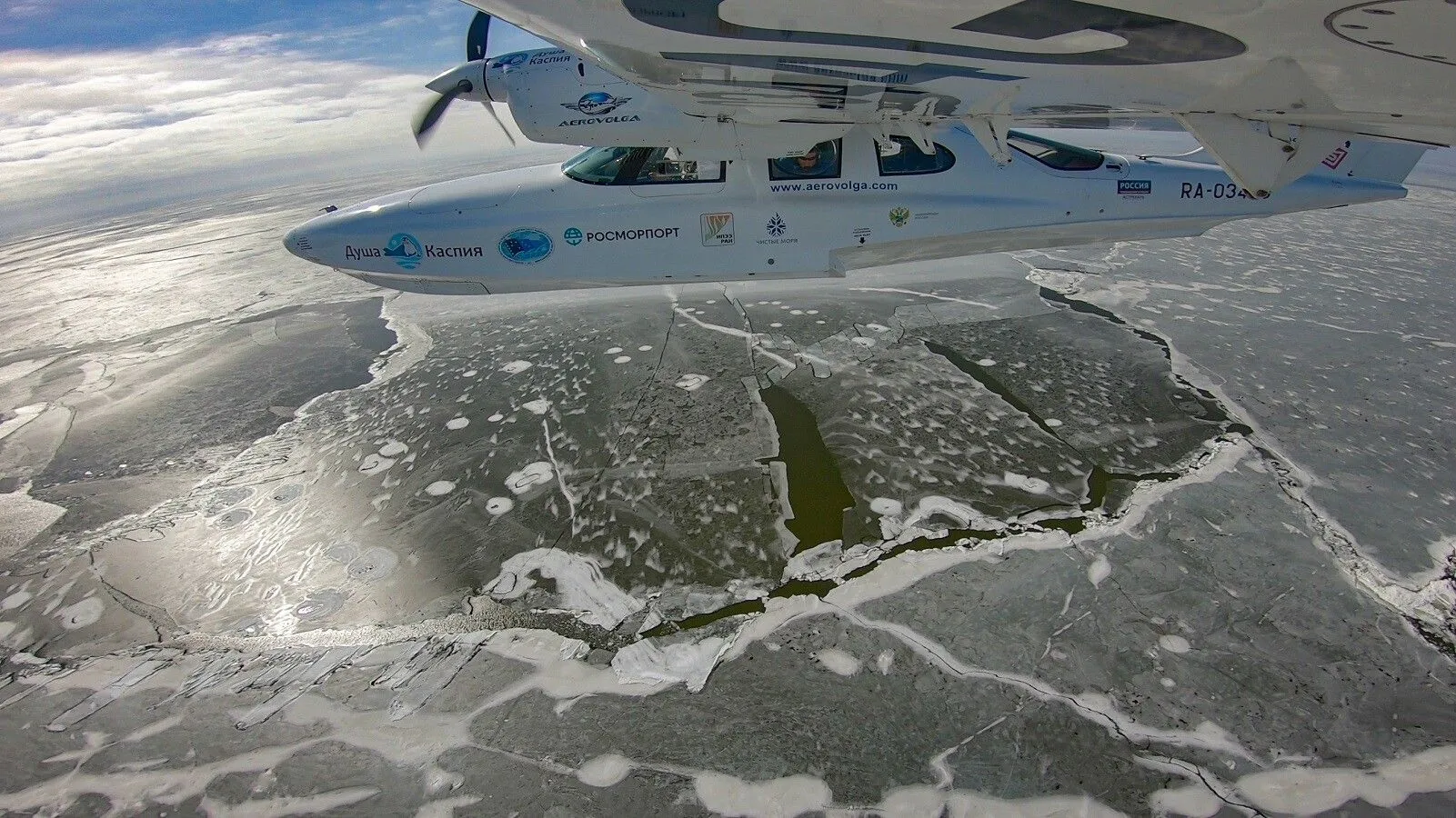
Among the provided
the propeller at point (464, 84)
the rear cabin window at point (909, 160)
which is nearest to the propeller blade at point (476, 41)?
the propeller at point (464, 84)

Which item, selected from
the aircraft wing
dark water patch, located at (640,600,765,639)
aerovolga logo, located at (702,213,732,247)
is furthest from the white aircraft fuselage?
dark water patch, located at (640,600,765,639)

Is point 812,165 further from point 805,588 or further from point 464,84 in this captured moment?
point 805,588

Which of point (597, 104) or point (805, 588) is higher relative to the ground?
point (597, 104)

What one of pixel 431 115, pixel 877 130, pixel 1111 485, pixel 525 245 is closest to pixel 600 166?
pixel 525 245

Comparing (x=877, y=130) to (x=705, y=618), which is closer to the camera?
(x=705, y=618)

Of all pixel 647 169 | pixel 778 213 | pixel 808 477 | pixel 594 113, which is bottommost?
→ pixel 808 477

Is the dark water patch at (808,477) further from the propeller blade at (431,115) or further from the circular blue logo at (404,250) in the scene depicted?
the propeller blade at (431,115)
